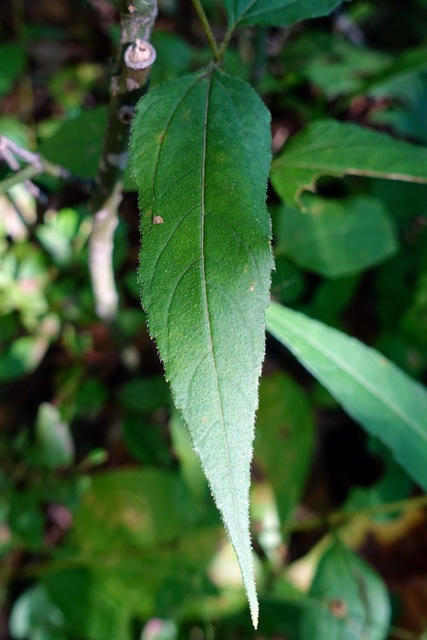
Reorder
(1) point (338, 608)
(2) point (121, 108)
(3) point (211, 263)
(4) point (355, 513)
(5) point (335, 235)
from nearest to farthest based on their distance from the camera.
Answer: (3) point (211, 263) < (2) point (121, 108) < (1) point (338, 608) < (4) point (355, 513) < (5) point (335, 235)

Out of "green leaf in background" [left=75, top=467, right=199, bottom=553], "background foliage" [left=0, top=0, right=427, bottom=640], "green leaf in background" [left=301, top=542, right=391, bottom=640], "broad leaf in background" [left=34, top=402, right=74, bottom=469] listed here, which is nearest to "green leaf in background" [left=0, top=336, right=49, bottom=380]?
"background foliage" [left=0, top=0, right=427, bottom=640]

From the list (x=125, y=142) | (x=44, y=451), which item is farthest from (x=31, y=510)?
(x=125, y=142)

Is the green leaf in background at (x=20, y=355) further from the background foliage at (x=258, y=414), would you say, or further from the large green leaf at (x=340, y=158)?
the large green leaf at (x=340, y=158)

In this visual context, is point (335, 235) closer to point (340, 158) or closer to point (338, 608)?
point (340, 158)

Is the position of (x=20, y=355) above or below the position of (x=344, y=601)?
above

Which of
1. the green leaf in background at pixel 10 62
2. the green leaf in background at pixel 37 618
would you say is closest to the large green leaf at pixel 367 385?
the green leaf in background at pixel 37 618

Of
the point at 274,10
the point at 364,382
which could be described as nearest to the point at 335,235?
the point at 364,382
